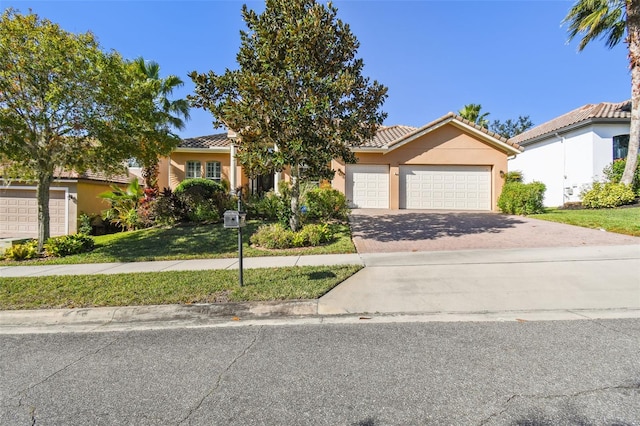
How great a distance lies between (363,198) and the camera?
16.9 m

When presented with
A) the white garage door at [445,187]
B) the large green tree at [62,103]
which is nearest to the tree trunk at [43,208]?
the large green tree at [62,103]

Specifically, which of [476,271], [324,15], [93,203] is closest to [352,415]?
[476,271]

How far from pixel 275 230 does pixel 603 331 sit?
763 centimetres

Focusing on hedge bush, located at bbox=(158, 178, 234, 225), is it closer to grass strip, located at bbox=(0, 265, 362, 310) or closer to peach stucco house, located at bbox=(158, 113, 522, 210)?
peach stucco house, located at bbox=(158, 113, 522, 210)

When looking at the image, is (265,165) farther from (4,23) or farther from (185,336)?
(4,23)

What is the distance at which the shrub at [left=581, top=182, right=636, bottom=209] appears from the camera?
14.3 m

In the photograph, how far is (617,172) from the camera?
16.2 m

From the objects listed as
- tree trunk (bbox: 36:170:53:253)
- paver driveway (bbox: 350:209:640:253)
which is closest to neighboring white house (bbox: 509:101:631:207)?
paver driveway (bbox: 350:209:640:253)

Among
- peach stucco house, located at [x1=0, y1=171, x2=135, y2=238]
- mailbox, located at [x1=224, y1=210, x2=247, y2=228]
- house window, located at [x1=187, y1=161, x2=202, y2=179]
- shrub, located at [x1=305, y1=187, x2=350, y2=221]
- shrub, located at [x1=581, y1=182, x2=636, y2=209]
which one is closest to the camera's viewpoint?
mailbox, located at [x1=224, y1=210, x2=247, y2=228]

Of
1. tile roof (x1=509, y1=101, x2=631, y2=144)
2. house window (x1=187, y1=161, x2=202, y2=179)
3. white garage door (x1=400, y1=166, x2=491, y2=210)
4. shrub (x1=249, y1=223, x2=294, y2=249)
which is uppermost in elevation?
tile roof (x1=509, y1=101, x2=631, y2=144)

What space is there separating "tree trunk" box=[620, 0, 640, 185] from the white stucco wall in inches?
84.0

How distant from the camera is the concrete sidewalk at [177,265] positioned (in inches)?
292

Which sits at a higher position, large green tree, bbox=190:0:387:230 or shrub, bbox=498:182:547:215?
large green tree, bbox=190:0:387:230

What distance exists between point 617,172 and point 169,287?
20.9 meters
